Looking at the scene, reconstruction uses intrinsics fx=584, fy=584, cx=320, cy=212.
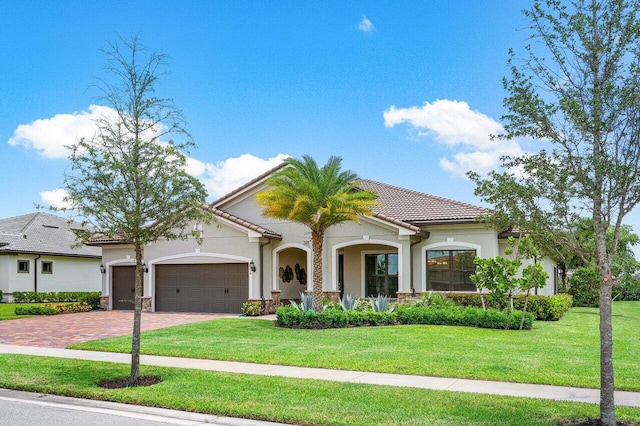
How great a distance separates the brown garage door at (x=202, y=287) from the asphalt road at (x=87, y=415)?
53.8ft

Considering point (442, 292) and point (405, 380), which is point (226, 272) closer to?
point (442, 292)

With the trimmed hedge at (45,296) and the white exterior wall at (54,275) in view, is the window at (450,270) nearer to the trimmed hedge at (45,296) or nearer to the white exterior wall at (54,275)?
the trimmed hedge at (45,296)

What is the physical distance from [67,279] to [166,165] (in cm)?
3170

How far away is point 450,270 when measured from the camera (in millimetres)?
24375

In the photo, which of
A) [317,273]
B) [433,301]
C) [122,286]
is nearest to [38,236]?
[122,286]

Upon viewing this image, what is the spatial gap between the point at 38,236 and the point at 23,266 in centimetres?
352

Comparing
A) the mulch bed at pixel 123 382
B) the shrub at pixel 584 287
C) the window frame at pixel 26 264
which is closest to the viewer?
the mulch bed at pixel 123 382

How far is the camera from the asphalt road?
7.62m

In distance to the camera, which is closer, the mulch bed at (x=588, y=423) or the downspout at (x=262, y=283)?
the mulch bed at (x=588, y=423)

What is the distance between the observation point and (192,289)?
26.5 metres

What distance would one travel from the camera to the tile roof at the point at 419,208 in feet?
79.7

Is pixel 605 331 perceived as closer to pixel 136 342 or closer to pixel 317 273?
pixel 136 342

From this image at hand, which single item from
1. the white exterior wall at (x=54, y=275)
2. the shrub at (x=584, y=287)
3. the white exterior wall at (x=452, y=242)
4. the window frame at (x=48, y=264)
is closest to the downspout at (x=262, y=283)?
the white exterior wall at (x=452, y=242)

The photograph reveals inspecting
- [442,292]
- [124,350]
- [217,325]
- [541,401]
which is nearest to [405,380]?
[541,401]
